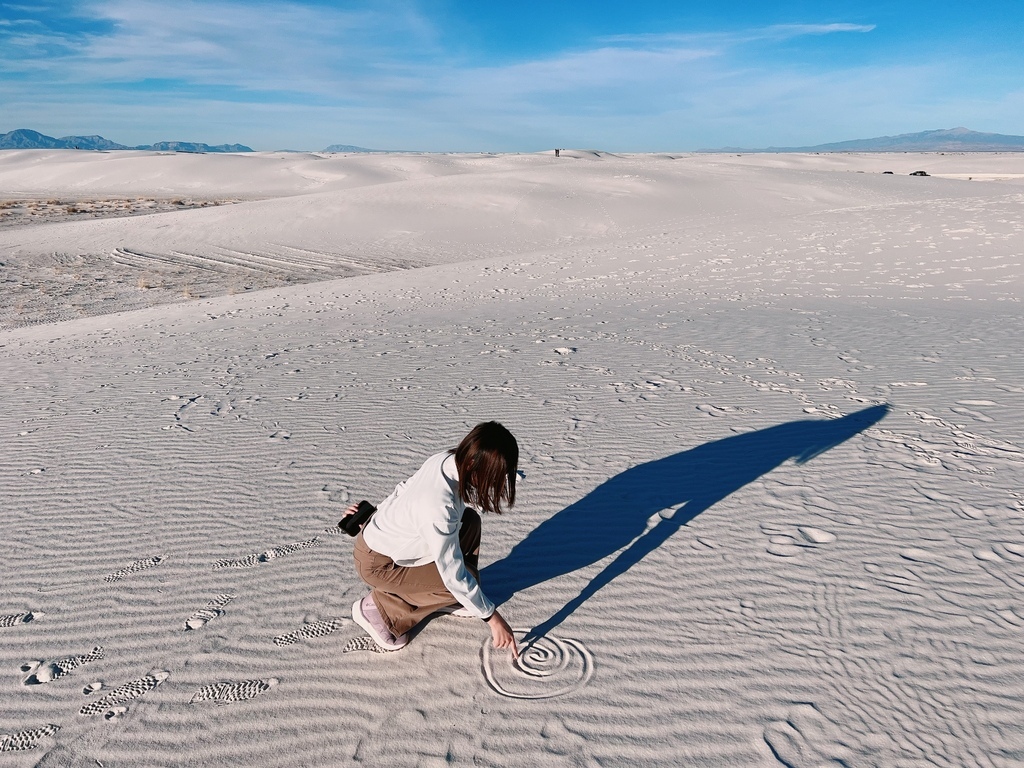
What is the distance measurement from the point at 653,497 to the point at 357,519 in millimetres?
1880

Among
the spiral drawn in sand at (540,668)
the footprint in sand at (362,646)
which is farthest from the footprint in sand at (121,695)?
the spiral drawn in sand at (540,668)

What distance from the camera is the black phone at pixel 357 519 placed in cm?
304

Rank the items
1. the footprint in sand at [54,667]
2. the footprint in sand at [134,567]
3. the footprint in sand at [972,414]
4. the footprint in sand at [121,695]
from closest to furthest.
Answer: the footprint in sand at [121,695], the footprint in sand at [54,667], the footprint in sand at [134,567], the footprint in sand at [972,414]

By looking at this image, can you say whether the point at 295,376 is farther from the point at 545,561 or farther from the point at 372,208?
the point at 372,208

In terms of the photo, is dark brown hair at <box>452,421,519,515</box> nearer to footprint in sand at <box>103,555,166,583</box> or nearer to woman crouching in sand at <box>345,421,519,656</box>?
woman crouching in sand at <box>345,421,519,656</box>

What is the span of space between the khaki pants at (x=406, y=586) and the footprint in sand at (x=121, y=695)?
34.3 inches

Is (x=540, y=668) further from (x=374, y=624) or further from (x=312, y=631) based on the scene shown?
(x=312, y=631)

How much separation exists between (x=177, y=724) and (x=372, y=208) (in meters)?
22.1

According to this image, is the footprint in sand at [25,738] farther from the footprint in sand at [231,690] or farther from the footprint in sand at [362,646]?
the footprint in sand at [362,646]

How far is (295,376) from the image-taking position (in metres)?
6.84

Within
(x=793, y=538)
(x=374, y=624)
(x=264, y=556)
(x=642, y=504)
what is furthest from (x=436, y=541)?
(x=793, y=538)

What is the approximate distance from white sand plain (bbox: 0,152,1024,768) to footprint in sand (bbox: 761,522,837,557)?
16 mm

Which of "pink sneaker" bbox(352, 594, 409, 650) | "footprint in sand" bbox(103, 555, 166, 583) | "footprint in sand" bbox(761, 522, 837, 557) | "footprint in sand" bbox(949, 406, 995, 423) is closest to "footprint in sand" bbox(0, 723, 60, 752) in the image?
"footprint in sand" bbox(103, 555, 166, 583)

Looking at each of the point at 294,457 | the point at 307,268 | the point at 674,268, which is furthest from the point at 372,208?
the point at 294,457
